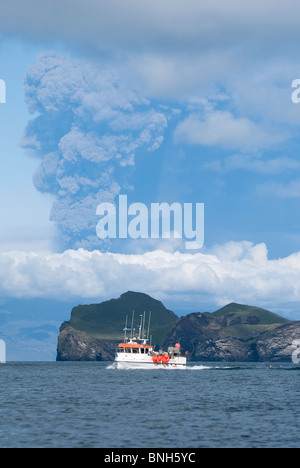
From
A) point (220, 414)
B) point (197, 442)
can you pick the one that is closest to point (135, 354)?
point (220, 414)

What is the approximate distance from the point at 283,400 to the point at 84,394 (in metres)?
30.4

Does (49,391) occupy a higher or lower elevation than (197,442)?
higher

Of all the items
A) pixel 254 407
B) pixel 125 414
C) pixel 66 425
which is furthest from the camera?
pixel 254 407

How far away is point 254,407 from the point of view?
82688 millimetres

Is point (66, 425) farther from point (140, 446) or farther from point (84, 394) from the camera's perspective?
point (84, 394)

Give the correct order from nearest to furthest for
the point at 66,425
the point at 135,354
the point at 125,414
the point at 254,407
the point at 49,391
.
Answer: the point at 66,425, the point at 125,414, the point at 254,407, the point at 49,391, the point at 135,354

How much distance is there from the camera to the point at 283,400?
95.1 metres

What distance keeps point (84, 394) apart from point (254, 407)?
31.0 metres

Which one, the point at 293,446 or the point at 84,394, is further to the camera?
the point at 84,394

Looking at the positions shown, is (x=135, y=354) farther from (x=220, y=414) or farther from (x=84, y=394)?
(x=220, y=414)
